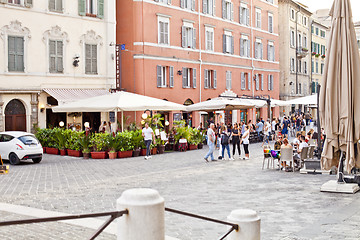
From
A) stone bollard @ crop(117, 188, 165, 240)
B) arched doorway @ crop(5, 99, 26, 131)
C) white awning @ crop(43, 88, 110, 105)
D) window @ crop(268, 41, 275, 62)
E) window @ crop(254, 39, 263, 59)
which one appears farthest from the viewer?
window @ crop(268, 41, 275, 62)

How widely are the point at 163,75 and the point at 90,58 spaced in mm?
5823

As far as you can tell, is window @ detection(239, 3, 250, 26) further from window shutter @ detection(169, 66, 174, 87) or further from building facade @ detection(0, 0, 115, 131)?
building facade @ detection(0, 0, 115, 131)

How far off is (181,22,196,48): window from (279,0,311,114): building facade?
63.0 feet

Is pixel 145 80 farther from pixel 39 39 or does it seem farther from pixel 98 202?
pixel 98 202

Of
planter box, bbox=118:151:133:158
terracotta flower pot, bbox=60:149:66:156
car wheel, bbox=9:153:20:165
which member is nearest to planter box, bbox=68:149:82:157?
terracotta flower pot, bbox=60:149:66:156

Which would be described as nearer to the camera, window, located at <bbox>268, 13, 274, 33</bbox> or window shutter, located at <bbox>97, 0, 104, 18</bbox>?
window shutter, located at <bbox>97, 0, 104, 18</bbox>

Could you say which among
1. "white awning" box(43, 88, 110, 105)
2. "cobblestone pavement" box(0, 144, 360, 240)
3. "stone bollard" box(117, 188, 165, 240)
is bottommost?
"cobblestone pavement" box(0, 144, 360, 240)

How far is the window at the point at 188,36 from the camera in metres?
35.3

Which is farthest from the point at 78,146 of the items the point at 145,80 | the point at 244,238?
the point at 244,238

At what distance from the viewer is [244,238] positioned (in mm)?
4633

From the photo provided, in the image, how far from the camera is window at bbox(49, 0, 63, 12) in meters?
27.7

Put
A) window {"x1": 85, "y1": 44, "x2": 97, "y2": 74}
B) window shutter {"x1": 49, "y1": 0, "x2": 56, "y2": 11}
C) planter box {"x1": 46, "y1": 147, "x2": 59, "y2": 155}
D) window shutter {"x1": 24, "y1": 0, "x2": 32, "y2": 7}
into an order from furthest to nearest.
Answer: window {"x1": 85, "y1": 44, "x2": 97, "y2": 74} < window shutter {"x1": 49, "y1": 0, "x2": 56, "y2": 11} < window shutter {"x1": 24, "y1": 0, "x2": 32, "y2": 7} < planter box {"x1": 46, "y1": 147, "x2": 59, "y2": 155}

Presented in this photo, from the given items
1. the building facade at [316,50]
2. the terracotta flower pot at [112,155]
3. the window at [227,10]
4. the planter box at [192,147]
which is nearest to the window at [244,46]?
the window at [227,10]

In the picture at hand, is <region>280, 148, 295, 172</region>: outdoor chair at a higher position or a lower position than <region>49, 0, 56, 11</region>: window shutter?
lower
